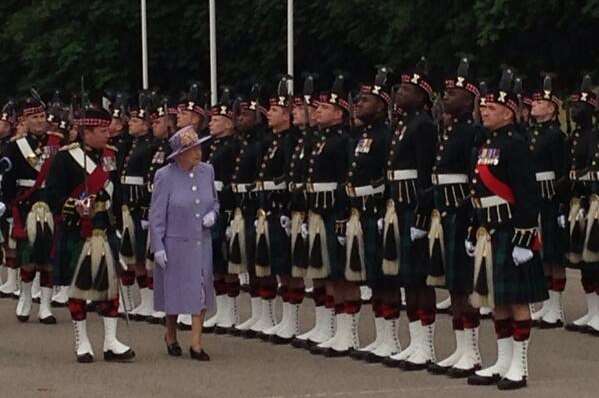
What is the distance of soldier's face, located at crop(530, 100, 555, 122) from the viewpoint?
17031mm

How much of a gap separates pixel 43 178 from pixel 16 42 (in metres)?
22.8

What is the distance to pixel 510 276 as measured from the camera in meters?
13.2

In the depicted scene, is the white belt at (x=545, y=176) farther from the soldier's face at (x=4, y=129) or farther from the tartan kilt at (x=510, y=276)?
the soldier's face at (x=4, y=129)

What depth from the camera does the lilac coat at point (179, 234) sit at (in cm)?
1514

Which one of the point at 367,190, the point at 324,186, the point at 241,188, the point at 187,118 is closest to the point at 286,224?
the point at 241,188

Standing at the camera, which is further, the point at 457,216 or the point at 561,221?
the point at 561,221

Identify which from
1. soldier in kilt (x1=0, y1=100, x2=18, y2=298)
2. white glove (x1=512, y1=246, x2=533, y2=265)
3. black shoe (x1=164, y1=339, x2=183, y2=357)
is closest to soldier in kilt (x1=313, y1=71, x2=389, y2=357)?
black shoe (x1=164, y1=339, x2=183, y2=357)

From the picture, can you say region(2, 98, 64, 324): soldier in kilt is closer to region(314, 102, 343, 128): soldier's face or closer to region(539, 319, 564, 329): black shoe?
region(314, 102, 343, 128): soldier's face

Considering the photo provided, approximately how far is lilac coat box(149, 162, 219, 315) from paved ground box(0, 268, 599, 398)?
0.51 meters

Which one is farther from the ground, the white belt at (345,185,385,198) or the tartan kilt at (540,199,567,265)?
the white belt at (345,185,385,198)

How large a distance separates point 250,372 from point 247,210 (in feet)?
9.06

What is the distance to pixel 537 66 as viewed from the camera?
3216 centimetres

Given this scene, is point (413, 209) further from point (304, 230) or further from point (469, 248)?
point (304, 230)

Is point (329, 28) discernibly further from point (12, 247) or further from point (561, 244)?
point (561, 244)
